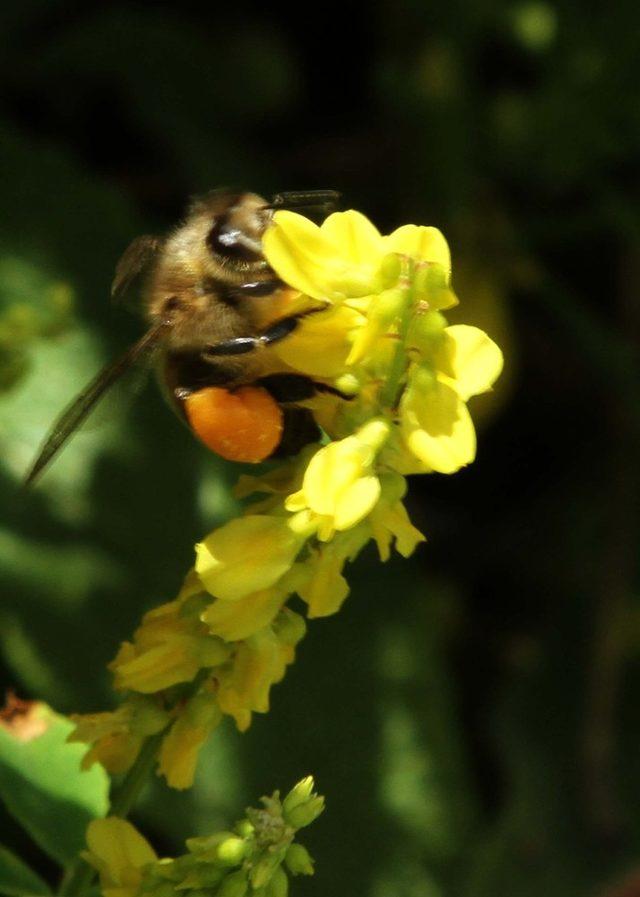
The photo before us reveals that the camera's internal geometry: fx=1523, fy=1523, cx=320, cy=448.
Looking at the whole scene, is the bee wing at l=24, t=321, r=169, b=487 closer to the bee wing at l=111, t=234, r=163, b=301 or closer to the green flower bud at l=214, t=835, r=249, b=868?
the bee wing at l=111, t=234, r=163, b=301

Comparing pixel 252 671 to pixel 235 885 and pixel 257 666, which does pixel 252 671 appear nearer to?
pixel 257 666

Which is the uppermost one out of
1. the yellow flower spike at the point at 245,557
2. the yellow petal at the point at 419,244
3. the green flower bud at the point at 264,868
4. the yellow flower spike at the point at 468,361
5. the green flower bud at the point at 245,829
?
the yellow petal at the point at 419,244

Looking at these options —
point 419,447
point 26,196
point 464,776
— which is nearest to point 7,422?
point 26,196

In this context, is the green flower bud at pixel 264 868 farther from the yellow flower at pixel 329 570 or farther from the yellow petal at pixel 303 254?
the yellow petal at pixel 303 254

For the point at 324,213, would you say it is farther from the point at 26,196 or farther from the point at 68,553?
the point at 26,196

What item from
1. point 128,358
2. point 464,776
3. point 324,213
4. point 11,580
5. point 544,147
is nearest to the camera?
point 128,358

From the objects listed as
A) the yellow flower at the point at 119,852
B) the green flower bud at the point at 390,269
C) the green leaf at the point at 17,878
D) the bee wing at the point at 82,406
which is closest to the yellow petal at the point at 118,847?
the yellow flower at the point at 119,852

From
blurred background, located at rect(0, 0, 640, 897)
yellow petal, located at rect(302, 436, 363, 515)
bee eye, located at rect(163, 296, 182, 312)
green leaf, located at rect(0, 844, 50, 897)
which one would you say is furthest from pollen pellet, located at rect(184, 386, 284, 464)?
blurred background, located at rect(0, 0, 640, 897)
